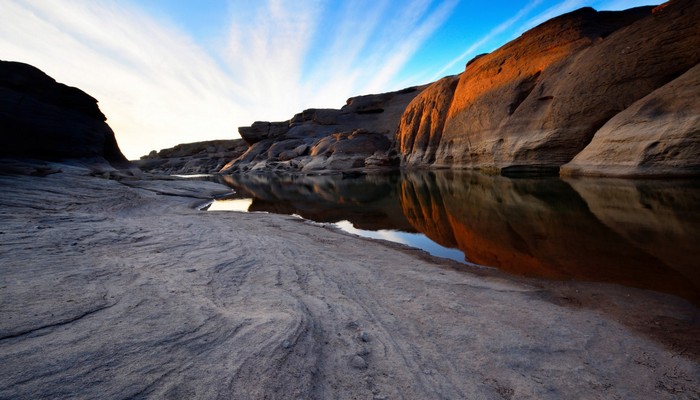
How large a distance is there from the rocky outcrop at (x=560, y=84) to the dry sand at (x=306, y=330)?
11.8 meters

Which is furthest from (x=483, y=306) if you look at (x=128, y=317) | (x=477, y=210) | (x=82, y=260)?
(x=477, y=210)

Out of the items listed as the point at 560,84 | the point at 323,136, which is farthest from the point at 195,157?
the point at 560,84

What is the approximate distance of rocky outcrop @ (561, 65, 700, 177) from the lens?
9891 mm

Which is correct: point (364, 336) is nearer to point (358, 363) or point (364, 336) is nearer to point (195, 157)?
point (358, 363)

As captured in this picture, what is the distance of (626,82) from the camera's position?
45.6 feet

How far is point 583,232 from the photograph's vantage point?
20.7 ft

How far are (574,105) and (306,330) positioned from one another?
19.5m

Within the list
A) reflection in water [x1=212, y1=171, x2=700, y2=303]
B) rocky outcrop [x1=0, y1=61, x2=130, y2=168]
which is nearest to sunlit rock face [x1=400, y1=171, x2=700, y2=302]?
reflection in water [x1=212, y1=171, x2=700, y2=303]

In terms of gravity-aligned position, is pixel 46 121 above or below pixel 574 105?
above

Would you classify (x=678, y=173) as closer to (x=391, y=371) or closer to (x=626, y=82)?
(x=626, y=82)

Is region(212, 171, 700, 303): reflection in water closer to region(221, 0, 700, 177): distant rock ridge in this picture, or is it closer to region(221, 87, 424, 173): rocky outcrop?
region(221, 0, 700, 177): distant rock ridge

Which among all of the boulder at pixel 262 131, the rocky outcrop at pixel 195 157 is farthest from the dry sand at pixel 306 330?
the rocky outcrop at pixel 195 157

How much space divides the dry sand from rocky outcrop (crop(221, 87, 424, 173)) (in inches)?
1342

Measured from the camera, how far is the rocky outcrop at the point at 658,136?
32.4ft
